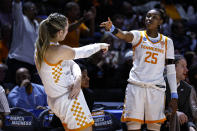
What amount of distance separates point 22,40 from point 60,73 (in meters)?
3.17

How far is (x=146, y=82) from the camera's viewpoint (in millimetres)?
3955

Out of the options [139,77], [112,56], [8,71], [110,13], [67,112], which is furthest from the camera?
[110,13]

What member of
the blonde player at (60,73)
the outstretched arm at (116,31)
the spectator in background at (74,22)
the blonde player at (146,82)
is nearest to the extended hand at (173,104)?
the blonde player at (146,82)

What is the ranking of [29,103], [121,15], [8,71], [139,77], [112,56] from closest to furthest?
[139,77] → [29,103] → [8,71] → [112,56] → [121,15]

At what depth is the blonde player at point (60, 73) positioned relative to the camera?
3.53 meters

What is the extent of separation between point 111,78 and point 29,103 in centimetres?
193

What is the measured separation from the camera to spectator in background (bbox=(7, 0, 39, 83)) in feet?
21.2

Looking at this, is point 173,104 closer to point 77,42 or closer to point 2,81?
point 77,42

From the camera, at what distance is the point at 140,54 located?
402 centimetres

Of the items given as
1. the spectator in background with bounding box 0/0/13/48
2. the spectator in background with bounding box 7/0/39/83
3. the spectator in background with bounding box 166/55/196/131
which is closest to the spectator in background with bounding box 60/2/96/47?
the spectator in background with bounding box 7/0/39/83

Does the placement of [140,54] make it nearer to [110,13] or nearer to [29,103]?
[29,103]

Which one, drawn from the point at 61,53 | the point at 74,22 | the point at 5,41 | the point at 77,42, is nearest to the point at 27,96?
the point at 77,42

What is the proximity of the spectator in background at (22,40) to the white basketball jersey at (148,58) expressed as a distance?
9.51ft

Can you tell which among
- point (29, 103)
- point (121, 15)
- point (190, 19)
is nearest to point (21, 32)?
point (29, 103)
